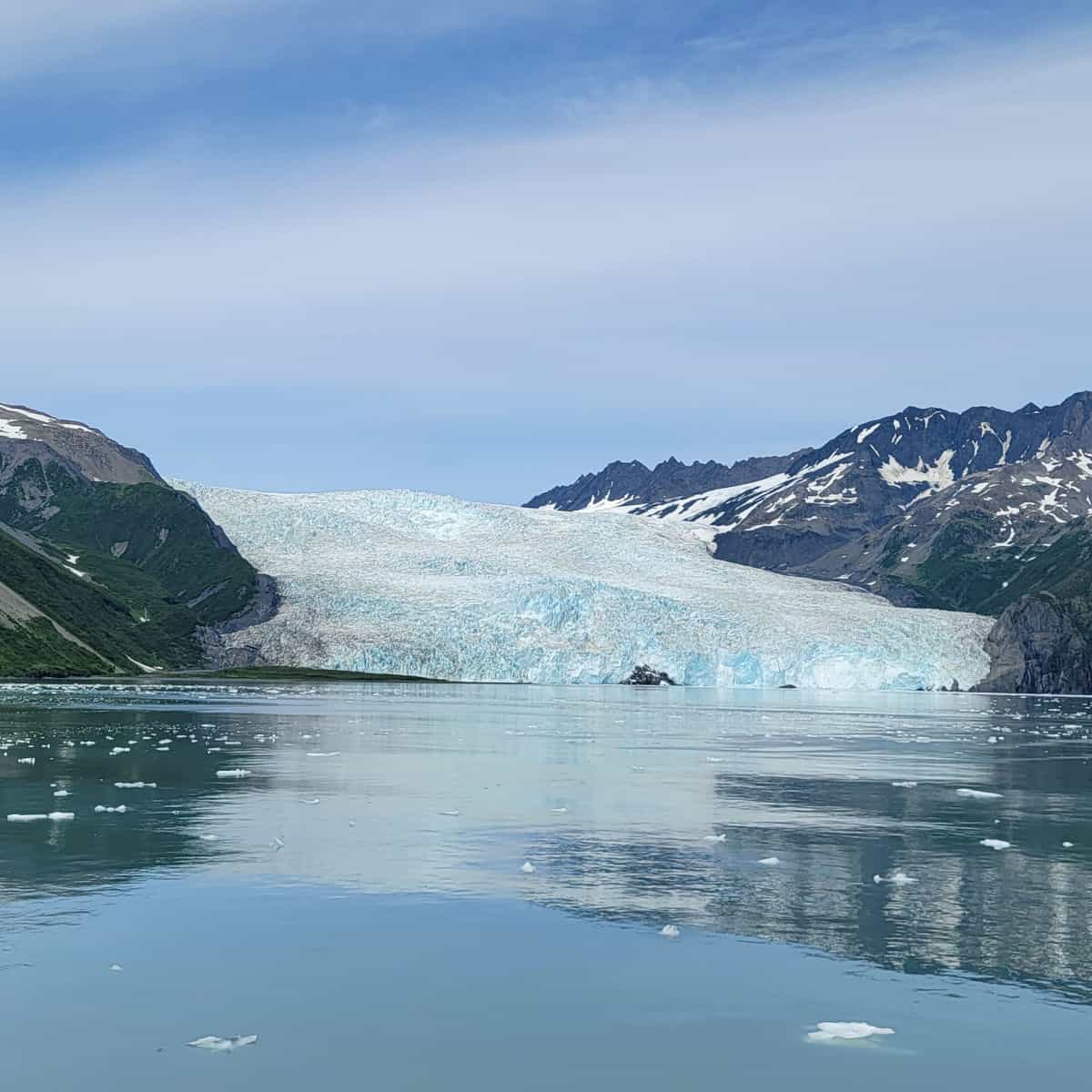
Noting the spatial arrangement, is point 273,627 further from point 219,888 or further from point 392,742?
point 219,888

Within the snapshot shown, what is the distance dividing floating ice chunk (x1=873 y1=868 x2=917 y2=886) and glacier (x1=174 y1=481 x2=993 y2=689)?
341 ft

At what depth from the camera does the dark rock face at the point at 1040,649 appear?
5354 inches

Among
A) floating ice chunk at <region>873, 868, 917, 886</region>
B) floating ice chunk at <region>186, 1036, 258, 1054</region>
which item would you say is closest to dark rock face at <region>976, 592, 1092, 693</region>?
floating ice chunk at <region>873, 868, 917, 886</region>

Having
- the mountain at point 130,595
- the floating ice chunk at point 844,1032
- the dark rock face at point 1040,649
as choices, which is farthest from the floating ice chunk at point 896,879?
the dark rock face at point 1040,649

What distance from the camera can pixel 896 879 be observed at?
18844mm

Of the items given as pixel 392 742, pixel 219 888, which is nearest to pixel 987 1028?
pixel 219 888

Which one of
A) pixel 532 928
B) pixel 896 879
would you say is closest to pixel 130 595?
pixel 896 879

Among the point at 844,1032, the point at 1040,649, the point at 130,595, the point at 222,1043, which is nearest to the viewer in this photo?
the point at 222,1043

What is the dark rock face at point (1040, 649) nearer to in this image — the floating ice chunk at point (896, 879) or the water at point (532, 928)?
the water at point (532, 928)

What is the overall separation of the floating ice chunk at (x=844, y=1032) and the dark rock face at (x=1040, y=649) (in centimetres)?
12936

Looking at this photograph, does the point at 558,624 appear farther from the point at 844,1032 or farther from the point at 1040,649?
the point at 844,1032

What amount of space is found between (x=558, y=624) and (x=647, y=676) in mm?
9394

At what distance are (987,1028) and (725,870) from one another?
783cm

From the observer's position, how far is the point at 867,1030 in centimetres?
1158
